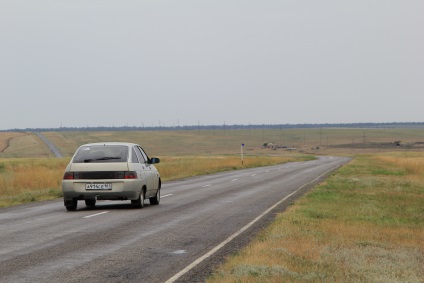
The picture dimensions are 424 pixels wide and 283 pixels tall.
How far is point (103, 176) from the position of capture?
18312mm

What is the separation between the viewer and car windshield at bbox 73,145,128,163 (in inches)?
733

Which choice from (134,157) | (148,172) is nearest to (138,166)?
(134,157)

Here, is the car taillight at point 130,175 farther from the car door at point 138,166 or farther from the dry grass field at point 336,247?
the dry grass field at point 336,247

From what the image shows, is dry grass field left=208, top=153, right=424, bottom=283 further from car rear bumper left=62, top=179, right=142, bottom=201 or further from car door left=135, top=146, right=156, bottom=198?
car rear bumper left=62, top=179, right=142, bottom=201

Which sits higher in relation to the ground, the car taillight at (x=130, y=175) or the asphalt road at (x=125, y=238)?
the car taillight at (x=130, y=175)

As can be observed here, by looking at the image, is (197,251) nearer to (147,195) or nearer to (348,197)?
(147,195)

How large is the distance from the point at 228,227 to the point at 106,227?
2513 millimetres

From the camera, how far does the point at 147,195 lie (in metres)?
19.6

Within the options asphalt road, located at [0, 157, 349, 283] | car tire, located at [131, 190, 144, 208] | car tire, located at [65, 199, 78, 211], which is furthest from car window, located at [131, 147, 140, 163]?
car tire, located at [65, 199, 78, 211]

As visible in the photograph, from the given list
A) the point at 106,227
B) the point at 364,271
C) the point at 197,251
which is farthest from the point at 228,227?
the point at 364,271

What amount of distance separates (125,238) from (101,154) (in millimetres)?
6429

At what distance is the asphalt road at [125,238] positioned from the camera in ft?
30.0

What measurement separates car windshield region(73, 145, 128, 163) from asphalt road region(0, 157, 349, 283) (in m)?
1.35

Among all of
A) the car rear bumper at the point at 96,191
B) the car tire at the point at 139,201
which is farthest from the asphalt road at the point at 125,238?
→ the car rear bumper at the point at 96,191
